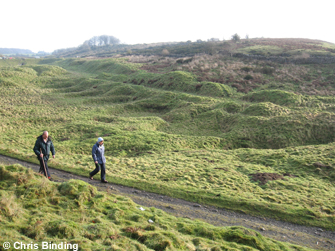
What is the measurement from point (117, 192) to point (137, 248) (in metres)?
7.48

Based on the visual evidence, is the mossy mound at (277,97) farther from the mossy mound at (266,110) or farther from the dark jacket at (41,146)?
the dark jacket at (41,146)

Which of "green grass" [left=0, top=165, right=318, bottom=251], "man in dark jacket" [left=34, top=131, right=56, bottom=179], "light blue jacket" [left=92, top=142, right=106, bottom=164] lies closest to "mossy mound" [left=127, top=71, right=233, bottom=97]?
"light blue jacket" [left=92, top=142, right=106, bottom=164]

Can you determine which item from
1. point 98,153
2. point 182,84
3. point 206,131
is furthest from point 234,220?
point 182,84

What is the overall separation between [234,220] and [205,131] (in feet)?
78.5

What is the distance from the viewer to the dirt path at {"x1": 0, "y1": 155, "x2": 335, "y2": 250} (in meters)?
12.3

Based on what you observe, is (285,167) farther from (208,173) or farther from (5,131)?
(5,131)

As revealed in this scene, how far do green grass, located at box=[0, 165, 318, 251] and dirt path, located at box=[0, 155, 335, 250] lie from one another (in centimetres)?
127

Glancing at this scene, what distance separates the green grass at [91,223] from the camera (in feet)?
27.0

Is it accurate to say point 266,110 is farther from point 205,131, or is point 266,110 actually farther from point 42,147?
point 42,147

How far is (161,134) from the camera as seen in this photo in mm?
32469

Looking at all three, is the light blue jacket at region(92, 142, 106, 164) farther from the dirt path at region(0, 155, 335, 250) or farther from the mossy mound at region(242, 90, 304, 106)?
the mossy mound at region(242, 90, 304, 106)

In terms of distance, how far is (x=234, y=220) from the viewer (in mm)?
13695

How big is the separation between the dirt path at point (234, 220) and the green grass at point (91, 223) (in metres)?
1.27

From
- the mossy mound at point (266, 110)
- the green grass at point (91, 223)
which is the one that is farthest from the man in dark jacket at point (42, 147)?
the mossy mound at point (266, 110)
